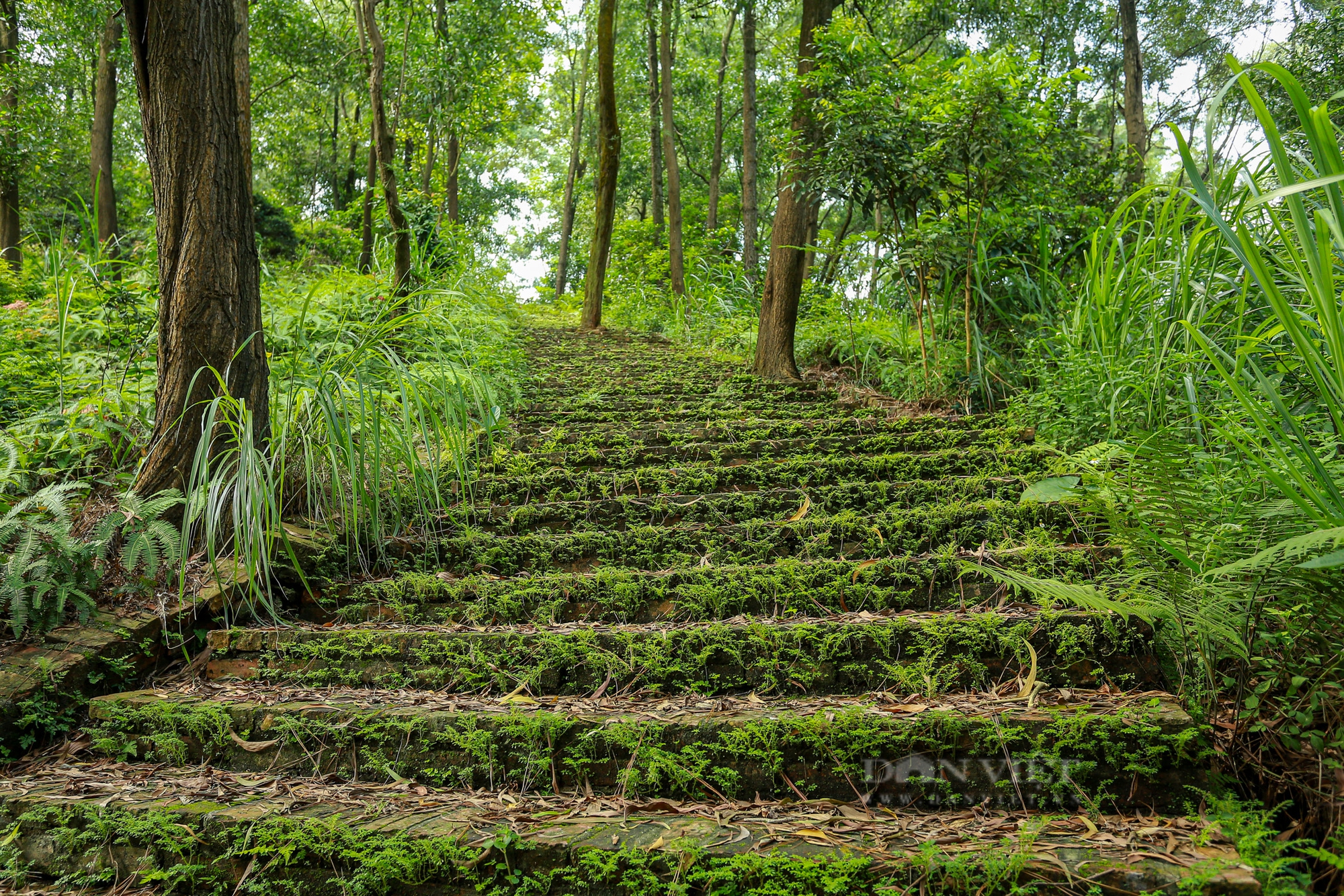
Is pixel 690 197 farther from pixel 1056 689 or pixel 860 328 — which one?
pixel 1056 689

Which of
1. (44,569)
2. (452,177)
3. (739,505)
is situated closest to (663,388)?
(739,505)

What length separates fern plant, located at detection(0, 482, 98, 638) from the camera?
232cm

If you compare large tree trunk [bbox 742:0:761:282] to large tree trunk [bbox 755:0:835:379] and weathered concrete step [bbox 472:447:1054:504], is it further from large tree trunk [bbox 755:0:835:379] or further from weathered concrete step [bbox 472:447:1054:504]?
weathered concrete step [bbox 472:447:1054:504]

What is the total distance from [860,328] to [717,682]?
4.19 m

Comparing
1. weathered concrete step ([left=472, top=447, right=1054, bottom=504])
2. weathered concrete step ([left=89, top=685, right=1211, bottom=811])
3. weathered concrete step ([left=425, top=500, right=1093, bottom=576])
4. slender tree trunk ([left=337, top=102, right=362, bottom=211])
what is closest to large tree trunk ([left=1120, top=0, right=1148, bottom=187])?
weathered concrete step ([left=472, top=447, right=1054, bottom=504])

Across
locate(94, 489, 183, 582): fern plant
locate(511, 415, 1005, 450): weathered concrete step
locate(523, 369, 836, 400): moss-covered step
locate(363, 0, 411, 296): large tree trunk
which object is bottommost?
locate(94, 489, 183, 582): fern plant

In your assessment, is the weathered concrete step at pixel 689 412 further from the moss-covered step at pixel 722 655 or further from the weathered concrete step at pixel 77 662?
the weathered concrete step at pixel 77 662

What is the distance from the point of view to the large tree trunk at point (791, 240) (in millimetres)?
5668

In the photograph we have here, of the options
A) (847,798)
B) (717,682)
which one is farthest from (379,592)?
(847,798)

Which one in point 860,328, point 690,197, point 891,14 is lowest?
point 860,328

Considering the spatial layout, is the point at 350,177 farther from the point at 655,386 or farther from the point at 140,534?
the point at 140,534

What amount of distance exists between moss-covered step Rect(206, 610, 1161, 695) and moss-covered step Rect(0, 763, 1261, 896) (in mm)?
456

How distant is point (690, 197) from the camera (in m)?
19.0

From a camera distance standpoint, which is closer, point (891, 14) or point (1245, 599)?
point (1245, 599)
